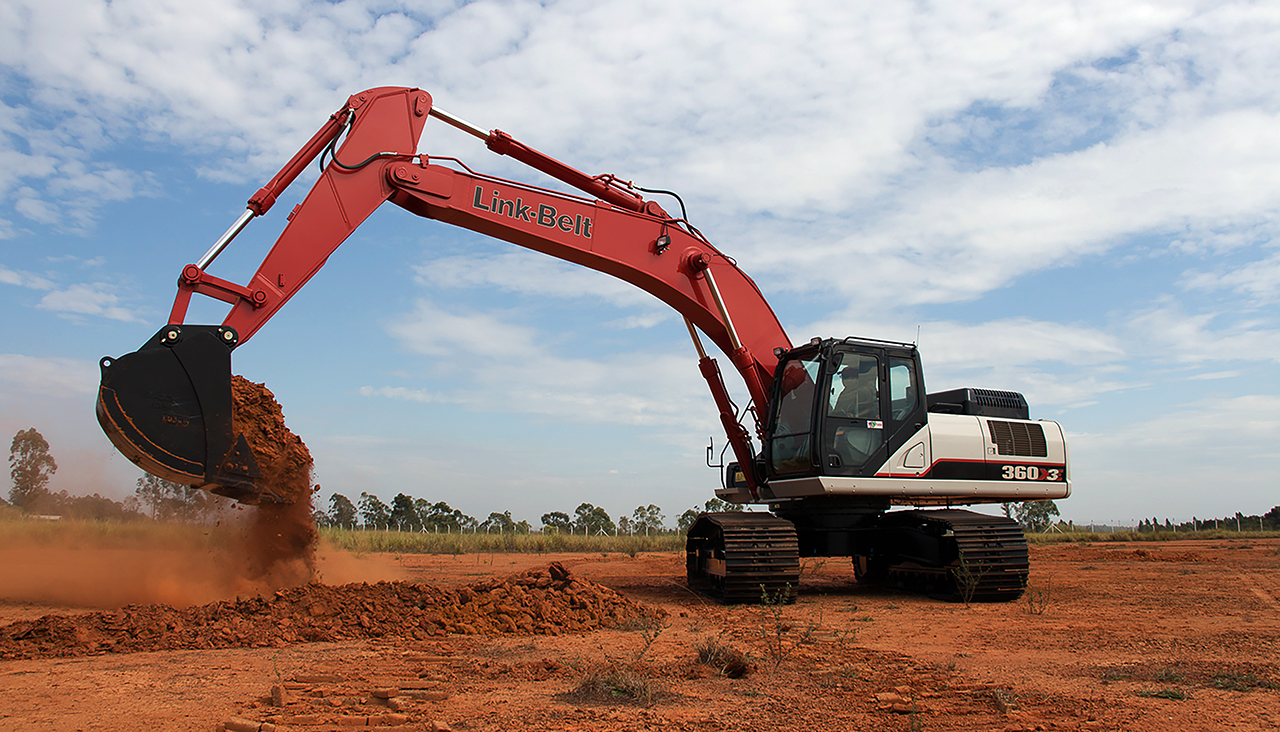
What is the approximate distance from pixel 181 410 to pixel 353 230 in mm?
2666

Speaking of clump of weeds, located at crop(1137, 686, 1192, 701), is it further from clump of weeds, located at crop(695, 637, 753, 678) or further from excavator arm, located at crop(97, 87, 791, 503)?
excavator arm, located at crop(97, 87, 791, 503)

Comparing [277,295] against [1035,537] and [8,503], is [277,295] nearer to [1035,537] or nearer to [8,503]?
[8,503]

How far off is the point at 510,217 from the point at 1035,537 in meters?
28.8

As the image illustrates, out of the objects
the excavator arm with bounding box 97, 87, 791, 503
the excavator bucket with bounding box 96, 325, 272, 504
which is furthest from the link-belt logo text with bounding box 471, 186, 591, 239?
the excavator bucket with bounding box 96, 325, 272, 504

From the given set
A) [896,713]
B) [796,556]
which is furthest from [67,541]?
[896,713]

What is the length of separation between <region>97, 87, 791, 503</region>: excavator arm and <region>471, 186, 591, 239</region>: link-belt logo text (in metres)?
0.01

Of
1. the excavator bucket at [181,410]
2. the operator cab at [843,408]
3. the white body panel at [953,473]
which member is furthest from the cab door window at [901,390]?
the excavator bucket at [181,410]

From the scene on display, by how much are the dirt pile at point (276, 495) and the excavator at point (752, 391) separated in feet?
0.91

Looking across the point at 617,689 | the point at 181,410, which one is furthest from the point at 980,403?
the point at 181,410

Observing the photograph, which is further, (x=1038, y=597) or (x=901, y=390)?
(x=1038, y=597)

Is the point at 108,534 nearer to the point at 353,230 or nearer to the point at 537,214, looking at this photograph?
the point at 353,230

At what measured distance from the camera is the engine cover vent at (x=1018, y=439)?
10188 mm

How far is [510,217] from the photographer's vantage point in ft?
31.1

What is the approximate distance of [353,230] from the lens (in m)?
8.68
